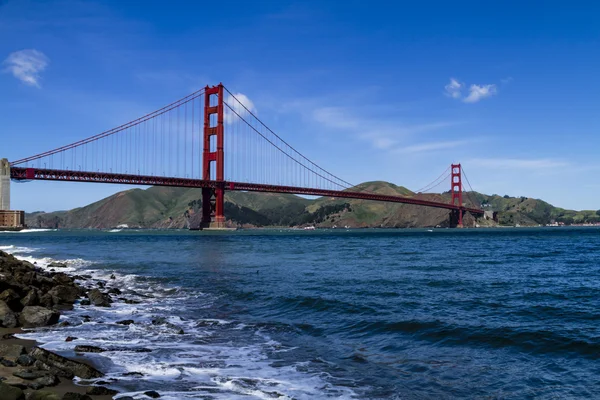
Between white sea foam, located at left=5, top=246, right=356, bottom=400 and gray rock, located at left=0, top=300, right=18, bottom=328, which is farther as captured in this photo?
gray rock, located at left=0, top=300, right=18, bottom=328

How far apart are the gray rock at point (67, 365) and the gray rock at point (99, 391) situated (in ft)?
2.23

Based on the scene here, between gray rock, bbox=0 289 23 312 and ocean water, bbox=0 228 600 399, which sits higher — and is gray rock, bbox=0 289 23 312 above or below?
above

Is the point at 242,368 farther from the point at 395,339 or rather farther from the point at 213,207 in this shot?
the point at 213,207

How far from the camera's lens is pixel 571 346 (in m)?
9.15

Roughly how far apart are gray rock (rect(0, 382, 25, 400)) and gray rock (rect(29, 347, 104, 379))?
5.30 ft

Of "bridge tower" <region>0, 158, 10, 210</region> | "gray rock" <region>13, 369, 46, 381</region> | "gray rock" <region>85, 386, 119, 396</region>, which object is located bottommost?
"gray rock" <region>85, 386, 119, 396</region>

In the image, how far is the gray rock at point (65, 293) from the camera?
14.5 m

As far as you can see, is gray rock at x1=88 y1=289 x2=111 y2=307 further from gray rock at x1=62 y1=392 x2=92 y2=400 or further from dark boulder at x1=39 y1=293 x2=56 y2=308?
gray rock at x1=62 y1=392 x2=92 y2=400

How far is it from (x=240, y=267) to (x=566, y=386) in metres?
20.0

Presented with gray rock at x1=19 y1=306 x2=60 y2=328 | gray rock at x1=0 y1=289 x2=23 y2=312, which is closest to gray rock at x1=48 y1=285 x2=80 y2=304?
gray rock at x1=0 y1=289 x2=23 y2=312

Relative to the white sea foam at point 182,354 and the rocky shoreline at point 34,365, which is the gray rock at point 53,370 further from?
the white sea foam at point 182,354

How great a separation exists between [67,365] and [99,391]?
3.89 ft

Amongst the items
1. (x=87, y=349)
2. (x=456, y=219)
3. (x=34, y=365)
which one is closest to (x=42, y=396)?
(x=34, y=365)

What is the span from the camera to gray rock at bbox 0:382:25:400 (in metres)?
5.18
